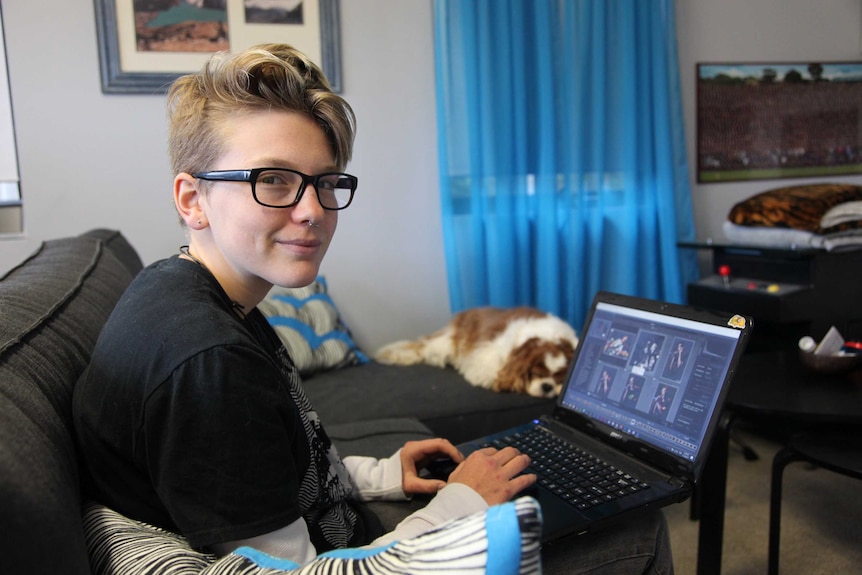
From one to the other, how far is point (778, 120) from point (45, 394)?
3592 millimetres

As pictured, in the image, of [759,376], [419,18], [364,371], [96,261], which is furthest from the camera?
[419,18]

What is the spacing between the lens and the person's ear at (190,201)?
86 centimetres

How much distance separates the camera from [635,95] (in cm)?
299

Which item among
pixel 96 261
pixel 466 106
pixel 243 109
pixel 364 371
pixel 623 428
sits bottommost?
pixel 364 371

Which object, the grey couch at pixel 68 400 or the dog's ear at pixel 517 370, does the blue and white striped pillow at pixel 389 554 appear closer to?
the grey couch at pixel 68 400

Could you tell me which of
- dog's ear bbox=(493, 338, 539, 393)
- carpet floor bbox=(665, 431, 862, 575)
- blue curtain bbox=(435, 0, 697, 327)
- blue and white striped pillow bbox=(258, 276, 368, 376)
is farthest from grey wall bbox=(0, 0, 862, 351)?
carpet floor bbox=(665, 431, 862, 575)

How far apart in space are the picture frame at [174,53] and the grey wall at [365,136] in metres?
0.05

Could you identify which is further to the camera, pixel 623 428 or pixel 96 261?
pixel 96 261

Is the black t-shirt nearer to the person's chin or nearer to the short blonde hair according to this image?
the person's chin

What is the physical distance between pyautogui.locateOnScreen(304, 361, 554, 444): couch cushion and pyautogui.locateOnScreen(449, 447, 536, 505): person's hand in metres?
1.17

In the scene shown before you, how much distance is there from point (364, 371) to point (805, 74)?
9.27 ft

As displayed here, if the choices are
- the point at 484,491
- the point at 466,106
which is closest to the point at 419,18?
the point at 466,106

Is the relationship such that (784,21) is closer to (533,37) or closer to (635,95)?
(635,95)

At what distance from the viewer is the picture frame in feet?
8.15
